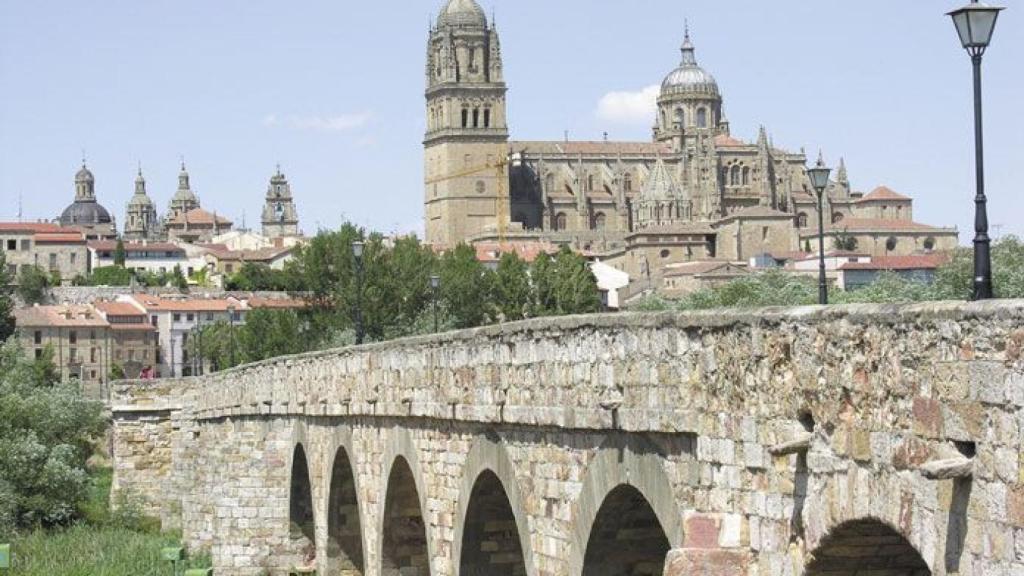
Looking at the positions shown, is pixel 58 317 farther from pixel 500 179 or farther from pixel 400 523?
pixel 400 523

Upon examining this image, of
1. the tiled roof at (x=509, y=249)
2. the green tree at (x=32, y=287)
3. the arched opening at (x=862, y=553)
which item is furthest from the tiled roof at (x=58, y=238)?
the arched opening at (x=862, y=553)

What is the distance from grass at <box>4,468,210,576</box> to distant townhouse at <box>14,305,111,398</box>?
86.5 m

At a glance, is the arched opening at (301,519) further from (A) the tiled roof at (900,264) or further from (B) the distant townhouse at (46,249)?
(B) the distant townhouse at (46,249)

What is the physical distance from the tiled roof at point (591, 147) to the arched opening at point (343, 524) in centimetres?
15912

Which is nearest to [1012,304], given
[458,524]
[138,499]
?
[458,524]

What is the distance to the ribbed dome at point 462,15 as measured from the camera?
591 ft

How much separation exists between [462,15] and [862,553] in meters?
173

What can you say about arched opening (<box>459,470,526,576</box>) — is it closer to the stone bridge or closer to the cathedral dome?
the stone bridge

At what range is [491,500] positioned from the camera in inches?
682

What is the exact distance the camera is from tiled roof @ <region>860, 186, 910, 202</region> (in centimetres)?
17750

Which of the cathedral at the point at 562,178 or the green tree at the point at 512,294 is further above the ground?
the cathedral at the point at 562,178

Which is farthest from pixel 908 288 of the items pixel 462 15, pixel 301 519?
pixel 462 15

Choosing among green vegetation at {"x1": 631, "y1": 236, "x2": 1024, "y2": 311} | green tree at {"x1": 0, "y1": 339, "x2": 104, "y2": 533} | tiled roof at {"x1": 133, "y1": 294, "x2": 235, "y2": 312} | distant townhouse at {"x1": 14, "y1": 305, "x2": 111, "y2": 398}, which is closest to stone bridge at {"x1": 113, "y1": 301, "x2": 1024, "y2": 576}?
green vegetation at {"x1": 631, "y1": 236, "x2": 1024, "y2": 311}

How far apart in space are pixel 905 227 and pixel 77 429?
4486 inches
